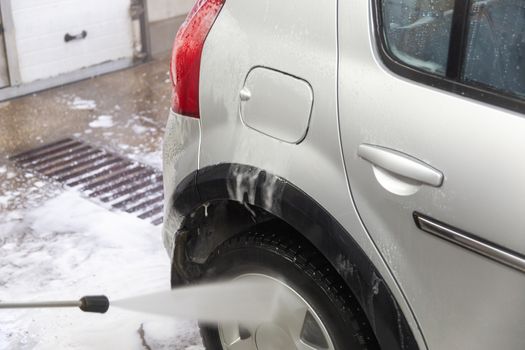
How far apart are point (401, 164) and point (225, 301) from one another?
1.01 meters

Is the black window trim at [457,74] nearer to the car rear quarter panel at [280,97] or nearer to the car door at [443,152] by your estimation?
the car door at [443,152]

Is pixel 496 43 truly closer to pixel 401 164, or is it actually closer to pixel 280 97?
pixel 401 164

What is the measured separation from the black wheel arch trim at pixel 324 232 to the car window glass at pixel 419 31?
0.52 m

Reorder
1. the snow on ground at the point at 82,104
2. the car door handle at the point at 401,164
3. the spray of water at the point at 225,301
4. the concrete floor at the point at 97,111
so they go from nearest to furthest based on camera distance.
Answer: the car door handle at the point at 401,164 < the spray of water at the point at 225,301 < the concrete floor at the point at 97,111 < the snow on ground at the point at 82,104

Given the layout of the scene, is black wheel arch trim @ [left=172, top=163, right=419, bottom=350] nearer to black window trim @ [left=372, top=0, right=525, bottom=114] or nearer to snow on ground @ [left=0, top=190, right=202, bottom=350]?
black window trim @ [left=372, top=0, right=525, bottom=114]

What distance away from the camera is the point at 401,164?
219cm

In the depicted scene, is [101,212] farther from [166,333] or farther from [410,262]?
[410,262]

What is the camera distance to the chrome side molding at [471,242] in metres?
2.01

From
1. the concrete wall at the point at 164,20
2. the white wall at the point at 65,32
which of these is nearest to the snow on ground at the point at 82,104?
the white wall at the point at 65,32

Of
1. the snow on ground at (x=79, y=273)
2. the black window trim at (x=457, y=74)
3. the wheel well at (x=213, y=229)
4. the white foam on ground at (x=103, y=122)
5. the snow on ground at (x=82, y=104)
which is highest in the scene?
the black window trim at (x=457, y=74)

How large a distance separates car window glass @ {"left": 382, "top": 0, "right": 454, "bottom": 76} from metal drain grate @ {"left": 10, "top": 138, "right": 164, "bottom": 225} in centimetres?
238

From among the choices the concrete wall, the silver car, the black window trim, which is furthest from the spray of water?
the concrete wall

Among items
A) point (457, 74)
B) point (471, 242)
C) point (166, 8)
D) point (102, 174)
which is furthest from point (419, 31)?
point (166, 8)

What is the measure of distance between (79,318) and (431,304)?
1892mm
